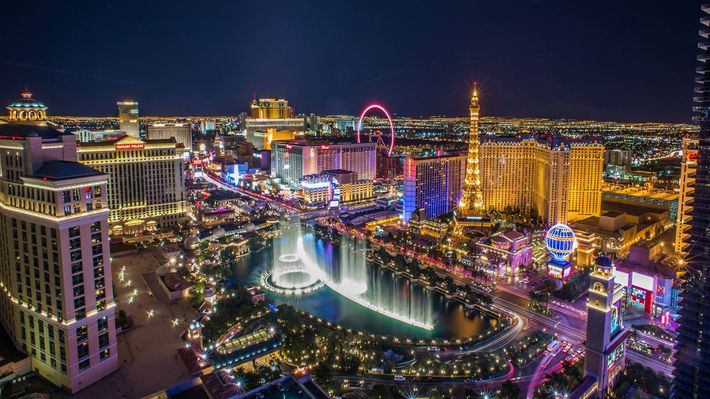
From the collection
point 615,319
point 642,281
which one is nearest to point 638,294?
point 642,281

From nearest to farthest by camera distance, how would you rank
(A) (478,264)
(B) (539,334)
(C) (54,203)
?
(C) (54,203) < (B) (539,334) < (A) (478,264)

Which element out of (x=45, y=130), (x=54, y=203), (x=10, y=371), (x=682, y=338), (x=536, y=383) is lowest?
(x=536, y=383)

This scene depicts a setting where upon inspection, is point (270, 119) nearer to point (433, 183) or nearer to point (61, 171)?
point (433, 183)

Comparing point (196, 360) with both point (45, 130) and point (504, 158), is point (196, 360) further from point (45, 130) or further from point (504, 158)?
point (504, 158)

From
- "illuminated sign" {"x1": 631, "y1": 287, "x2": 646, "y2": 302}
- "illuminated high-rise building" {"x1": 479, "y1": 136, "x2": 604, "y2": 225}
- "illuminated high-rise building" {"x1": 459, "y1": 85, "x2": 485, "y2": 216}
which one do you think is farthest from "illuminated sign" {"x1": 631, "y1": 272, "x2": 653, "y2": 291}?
"illuminated high-rise building" {"x1": 459, "y1": 85, "x2": 485, "y2": 216}

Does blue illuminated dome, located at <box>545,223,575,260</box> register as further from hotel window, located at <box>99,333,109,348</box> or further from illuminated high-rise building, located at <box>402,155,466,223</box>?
hotel window, located at <box>99,333,109,348</box>

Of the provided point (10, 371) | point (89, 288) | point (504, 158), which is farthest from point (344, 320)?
point (504, 158)
